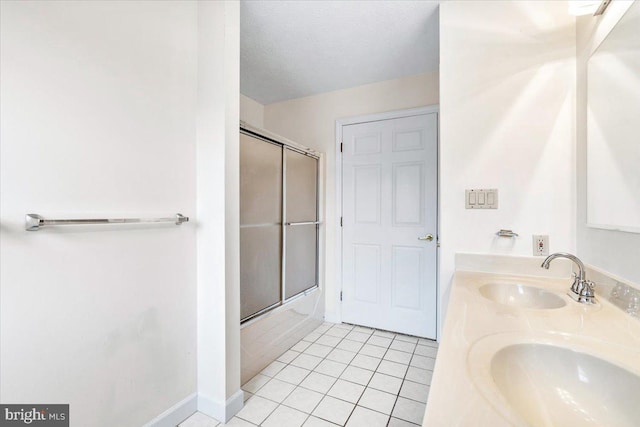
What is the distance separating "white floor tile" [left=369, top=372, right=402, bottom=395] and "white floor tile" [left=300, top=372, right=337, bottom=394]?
0.27 meters

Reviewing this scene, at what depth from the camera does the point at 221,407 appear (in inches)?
58.9

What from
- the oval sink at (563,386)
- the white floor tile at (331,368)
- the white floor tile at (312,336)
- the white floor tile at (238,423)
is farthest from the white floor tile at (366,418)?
the oval sink at (563,386)

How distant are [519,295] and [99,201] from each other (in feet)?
6.38

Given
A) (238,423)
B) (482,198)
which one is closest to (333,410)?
(238,423)

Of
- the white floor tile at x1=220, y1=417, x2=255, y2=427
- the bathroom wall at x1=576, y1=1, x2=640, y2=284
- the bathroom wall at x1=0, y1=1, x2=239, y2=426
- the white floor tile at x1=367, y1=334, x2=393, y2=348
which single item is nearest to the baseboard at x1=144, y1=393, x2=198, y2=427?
the bathroom wall at x1=0, y1=1, x2=239, y2=426

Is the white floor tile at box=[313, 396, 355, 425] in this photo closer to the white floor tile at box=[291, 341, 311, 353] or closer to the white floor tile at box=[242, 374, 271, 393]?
the white floor tile at box=[242, 374, 271, 393]

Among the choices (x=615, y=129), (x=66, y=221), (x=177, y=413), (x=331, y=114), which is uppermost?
(x=331, y=114)

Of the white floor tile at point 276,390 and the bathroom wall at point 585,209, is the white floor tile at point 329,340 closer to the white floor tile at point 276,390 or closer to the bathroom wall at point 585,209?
the white floor tile at point 276,390

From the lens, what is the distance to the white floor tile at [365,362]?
6.76ft

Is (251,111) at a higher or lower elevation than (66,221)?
higher

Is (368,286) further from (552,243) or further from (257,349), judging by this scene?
(552,243)

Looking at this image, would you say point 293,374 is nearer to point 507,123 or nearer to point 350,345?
point 350,345

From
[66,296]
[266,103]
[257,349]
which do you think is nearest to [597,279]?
[257,349]

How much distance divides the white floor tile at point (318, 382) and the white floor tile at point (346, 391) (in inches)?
1.5
